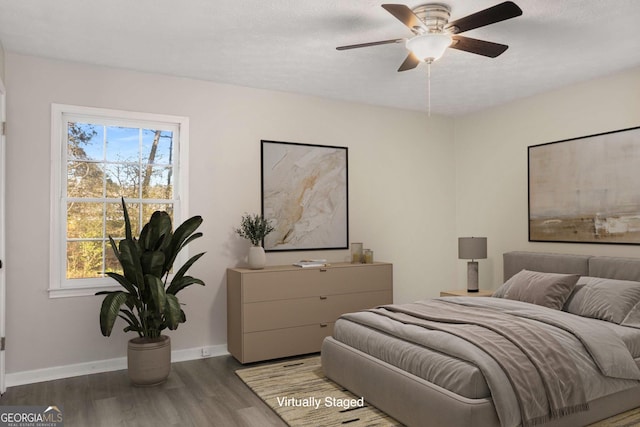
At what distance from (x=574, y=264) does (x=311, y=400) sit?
277 centimetres

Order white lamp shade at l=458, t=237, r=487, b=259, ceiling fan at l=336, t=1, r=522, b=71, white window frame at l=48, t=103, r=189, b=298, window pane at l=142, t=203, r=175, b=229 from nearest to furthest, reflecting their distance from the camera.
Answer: ceiling fan at l=336, t=1, r=522, b=71
white window frame at l=48, t=103, r=189, b=298
window pane at l=142, t=203, r=175, b=229
white lamp shade at l=458, t=237, r=487, b=259

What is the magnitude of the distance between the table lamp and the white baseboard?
2.76 metres

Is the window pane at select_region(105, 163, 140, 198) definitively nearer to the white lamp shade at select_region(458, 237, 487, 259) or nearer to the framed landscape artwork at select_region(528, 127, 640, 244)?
the white lamp shade at select_region(458, 237, 487, 259)

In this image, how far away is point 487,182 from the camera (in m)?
5.65

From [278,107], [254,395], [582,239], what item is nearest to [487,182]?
[582,239]

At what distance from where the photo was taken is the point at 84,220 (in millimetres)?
4113

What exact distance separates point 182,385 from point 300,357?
1151mm

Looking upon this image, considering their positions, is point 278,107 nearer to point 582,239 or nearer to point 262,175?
point 262,175

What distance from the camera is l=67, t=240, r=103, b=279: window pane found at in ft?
13.3

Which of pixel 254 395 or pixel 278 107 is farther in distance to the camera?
pixel 278 107

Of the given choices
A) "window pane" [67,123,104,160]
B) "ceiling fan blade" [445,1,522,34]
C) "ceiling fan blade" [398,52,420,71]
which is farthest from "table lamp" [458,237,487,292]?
"window pane" [67,123,104,160]

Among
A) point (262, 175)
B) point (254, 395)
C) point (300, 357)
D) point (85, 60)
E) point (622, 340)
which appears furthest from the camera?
point (262, 175)

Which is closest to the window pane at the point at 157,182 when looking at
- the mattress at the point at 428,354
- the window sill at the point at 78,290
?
the window sill at the point at 78,290

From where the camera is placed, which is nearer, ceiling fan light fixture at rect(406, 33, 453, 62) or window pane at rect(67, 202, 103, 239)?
ceiling fan light fixture at rect(406, 33, 453, 62)
